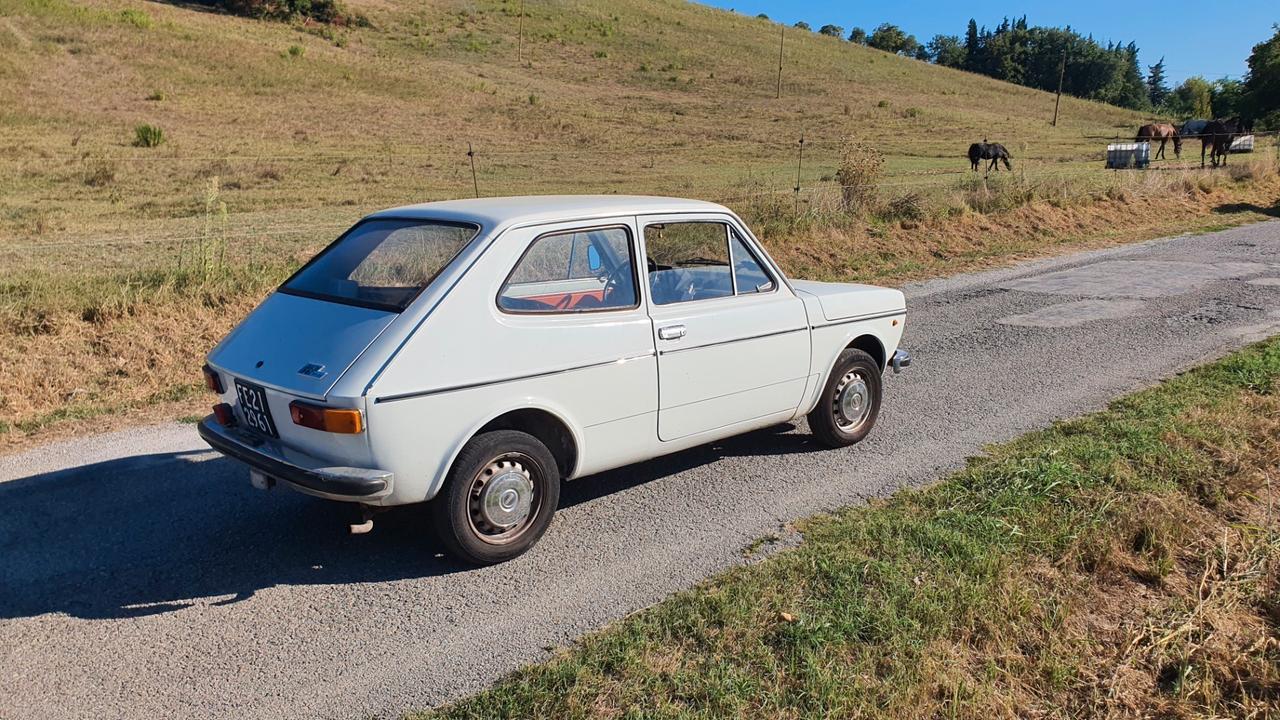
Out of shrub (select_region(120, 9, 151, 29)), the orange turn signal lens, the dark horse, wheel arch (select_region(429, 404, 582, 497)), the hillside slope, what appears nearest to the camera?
the orange turn signal lens

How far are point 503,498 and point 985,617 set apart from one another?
2123 mm

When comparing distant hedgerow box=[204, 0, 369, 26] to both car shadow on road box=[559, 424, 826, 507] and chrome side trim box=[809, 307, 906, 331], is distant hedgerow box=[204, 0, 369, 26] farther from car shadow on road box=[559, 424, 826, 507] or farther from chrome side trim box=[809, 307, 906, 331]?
chrome side trim box=[809, 307, 906, 331]

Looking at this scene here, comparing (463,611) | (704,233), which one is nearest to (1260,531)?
(704,233)

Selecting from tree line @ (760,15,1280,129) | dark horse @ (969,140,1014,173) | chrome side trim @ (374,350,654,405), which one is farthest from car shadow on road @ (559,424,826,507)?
tree line @ (760,15,1280,129)

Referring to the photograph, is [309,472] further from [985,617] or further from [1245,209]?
[1245,209]

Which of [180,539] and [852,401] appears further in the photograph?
[852,401]

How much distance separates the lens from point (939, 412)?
22.5 feet

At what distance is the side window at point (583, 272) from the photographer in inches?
181

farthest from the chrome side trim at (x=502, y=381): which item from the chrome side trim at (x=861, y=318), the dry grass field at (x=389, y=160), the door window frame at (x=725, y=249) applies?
the dry grass field at (x=389, y=160)

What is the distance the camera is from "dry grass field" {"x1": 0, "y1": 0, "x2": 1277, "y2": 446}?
830cm

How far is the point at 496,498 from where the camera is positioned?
4258 millimetres

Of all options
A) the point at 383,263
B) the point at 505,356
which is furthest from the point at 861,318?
the point at 383,263

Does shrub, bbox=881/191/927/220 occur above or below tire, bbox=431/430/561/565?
above

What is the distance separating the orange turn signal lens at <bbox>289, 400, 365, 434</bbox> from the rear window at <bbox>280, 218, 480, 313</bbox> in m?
0.58
